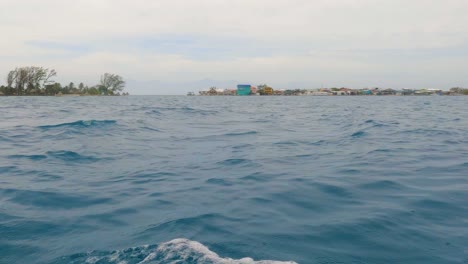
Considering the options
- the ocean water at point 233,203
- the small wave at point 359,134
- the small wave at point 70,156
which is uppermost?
the small wave at point 359,134

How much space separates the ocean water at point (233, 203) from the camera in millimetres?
4312

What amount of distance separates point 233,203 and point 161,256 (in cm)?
221

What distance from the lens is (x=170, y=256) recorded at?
13.2 feet

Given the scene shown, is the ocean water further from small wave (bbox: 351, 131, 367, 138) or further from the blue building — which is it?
the blue building

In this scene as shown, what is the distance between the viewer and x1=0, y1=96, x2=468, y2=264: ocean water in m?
4.31

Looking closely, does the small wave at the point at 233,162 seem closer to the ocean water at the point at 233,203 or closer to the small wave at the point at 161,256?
the ocean water at the point at 233,203

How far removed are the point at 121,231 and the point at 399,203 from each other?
4.07m

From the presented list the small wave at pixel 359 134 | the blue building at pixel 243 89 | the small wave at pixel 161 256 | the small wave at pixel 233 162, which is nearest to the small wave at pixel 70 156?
the small wave at pixel 233 162

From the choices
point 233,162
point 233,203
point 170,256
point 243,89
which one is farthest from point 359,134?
point 243,89

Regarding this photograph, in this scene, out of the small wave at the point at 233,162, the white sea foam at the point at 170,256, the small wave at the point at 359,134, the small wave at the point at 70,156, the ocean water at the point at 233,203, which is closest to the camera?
the white sea foam at the point at 170,256

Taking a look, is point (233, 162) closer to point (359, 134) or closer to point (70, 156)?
point (70, 156)

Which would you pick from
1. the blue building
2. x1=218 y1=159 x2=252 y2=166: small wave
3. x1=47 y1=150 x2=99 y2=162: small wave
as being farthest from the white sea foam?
the blue building

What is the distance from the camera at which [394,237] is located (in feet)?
15.4

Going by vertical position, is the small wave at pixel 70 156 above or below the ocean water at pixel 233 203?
above
